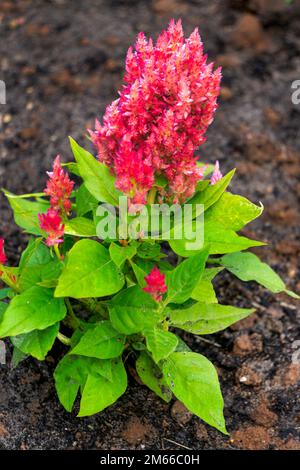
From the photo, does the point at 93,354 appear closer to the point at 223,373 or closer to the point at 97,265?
the point at 97,265

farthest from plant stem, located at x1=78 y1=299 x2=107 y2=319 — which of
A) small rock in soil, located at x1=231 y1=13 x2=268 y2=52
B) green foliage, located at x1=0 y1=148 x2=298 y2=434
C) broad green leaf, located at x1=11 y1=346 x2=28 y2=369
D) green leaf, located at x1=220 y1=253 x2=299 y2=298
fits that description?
small rock in soil, located at x1=231 y1=13 x2=268 y2=52

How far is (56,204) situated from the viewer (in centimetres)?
252

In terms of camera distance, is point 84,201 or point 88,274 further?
point 84,201

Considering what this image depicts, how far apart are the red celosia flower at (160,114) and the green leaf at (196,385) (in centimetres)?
65

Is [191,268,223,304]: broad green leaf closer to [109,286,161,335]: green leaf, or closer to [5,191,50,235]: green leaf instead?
[109,286,161,335]: green leaf

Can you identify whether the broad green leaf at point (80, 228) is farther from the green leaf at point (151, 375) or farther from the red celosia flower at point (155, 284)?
the green leaf at point (151, 375)

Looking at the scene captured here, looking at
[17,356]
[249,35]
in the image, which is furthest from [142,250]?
[249,35]

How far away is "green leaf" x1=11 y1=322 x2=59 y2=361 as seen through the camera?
245 centimetres

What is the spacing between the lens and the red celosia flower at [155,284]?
2211 mm

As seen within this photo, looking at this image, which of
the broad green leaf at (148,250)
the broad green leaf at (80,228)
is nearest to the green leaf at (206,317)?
the broad green leaf at (148,250)

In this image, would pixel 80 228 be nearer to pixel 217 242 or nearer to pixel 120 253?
pixel 120 253

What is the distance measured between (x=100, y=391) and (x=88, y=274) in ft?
1.55
